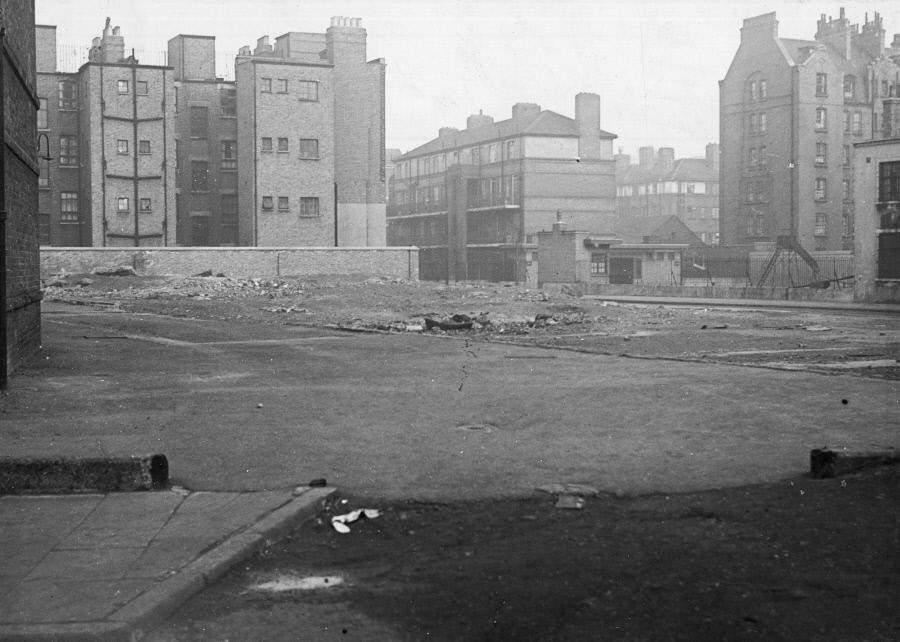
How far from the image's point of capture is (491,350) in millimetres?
17719

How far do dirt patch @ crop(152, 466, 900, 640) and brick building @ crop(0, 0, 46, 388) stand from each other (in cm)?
734

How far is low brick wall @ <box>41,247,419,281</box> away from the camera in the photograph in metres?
45.2

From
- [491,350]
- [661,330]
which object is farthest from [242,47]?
[491,350]

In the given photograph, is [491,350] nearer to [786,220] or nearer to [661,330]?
[661,330]

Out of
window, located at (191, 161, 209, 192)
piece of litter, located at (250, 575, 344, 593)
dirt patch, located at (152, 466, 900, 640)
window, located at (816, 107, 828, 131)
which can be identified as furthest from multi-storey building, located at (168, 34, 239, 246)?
piece of litter, located at (250, 575, 344, 593)

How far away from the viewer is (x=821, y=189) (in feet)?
215

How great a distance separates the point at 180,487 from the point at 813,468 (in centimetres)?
470

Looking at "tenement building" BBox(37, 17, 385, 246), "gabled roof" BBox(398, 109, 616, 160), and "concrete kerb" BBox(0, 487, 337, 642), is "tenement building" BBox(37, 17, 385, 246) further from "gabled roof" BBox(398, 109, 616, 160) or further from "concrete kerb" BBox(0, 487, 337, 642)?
"concrete kerb" BBox(0, 487, 337, 642)

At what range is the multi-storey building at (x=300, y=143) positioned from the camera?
176ft

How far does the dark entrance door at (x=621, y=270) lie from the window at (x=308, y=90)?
20.5 metres

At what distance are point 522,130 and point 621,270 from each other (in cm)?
1950

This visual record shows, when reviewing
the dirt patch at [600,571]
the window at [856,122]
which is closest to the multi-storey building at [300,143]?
the window at [856,122]

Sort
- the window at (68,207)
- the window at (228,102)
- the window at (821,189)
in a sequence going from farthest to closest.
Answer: the window at (821,189)
the window at (228,102)
the window at (68,207)

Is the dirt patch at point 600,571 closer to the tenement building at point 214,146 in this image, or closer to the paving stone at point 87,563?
the paving stone at point 87,563
